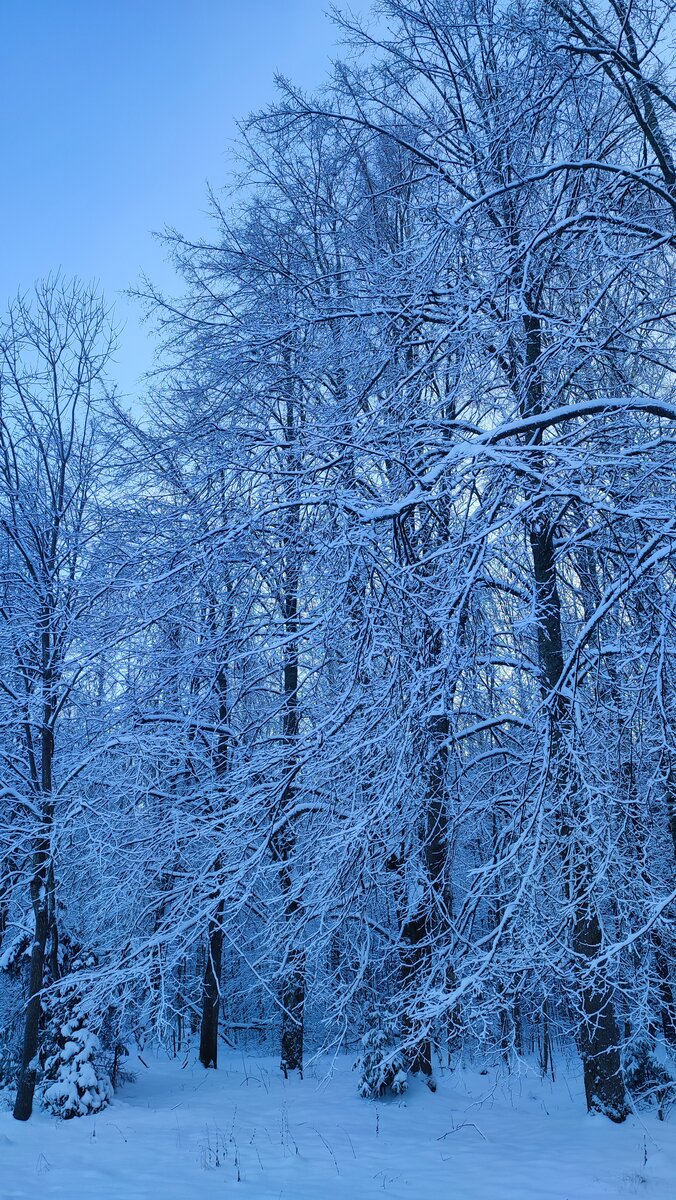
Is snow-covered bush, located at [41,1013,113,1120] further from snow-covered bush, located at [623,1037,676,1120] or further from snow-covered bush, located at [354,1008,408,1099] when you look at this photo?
snow-covered bush, located at [623,1037,676,1120]

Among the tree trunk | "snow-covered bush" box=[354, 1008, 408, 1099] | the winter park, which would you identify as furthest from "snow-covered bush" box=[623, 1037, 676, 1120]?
the tree trunk

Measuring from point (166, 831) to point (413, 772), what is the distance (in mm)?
3173

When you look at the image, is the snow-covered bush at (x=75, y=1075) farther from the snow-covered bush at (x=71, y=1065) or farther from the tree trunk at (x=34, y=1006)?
the tree trunk at (x=34, y=1006)

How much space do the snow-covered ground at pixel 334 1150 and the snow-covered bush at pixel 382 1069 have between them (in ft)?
0.52

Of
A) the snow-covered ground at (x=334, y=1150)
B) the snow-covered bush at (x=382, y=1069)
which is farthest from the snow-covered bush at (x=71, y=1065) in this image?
the snow-covered bush at (x=382, y=1069)

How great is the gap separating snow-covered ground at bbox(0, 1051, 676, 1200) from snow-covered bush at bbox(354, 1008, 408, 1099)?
0.52 ft

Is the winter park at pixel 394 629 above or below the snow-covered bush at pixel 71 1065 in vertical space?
above

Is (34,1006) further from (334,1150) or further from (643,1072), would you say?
(643,1072)

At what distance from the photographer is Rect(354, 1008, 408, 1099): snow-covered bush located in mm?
9555

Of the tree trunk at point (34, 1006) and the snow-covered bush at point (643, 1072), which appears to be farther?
the snow-covered bush at point (643, 1072)

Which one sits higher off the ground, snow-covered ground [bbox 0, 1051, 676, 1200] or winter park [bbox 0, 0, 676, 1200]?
winter park [bbox 0, 0, 676, 1200]

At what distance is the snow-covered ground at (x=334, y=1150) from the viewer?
6020mm

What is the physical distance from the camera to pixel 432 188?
6676mm

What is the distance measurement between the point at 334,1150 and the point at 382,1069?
88.1 inches
